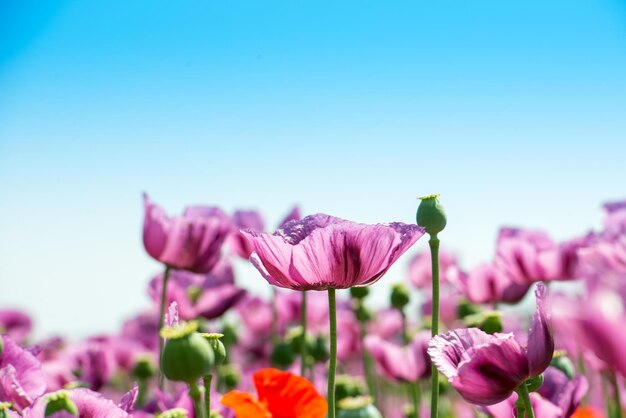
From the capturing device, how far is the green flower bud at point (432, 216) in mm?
1596

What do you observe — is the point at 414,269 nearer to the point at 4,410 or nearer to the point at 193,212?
the point at 193,212

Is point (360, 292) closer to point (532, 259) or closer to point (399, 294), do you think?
point (399, 294)

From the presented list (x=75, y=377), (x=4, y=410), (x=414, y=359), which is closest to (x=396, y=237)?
(x=4, y=410)

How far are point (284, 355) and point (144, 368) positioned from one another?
666 mm

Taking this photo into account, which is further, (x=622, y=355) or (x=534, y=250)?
(x=534, y=250)

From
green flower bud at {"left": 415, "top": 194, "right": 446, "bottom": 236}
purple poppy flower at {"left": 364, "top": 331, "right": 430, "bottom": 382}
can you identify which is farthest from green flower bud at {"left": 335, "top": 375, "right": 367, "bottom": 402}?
green flower bud at {"left": 415, "top": 194, "right": 446, "bottom": 236}

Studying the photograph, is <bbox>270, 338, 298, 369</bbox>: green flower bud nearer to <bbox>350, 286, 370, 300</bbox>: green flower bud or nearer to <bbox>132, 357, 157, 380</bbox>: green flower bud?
<bbox>350, 286, 370, 300</bbox>: green flower bud

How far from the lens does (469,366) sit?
130 centimetres

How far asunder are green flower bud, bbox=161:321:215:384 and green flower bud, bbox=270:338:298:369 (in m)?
1.99

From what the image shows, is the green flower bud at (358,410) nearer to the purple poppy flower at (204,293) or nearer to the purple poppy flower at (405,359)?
the purple poppy flower at (405,359)

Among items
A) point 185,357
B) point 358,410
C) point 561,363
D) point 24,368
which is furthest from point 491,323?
point 24,368

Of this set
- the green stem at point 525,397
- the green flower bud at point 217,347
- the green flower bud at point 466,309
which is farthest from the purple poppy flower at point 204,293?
the green stem at point 525,397

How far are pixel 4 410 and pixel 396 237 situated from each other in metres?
0.75

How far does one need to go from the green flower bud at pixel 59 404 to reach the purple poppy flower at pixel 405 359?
1.54 metres
